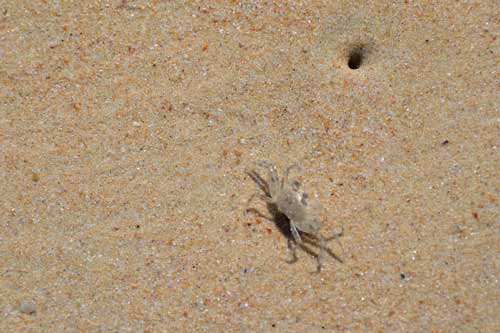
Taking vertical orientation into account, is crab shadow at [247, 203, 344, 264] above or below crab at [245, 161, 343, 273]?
below

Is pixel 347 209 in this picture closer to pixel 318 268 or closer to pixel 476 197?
pixel 318 268

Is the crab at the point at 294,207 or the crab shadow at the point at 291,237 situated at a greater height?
the crab at the point at 294,207

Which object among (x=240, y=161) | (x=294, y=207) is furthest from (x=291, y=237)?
(x=240, y=161)

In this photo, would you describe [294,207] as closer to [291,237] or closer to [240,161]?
[291,237]

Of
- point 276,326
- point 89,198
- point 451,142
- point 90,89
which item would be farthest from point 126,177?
point 451,142
